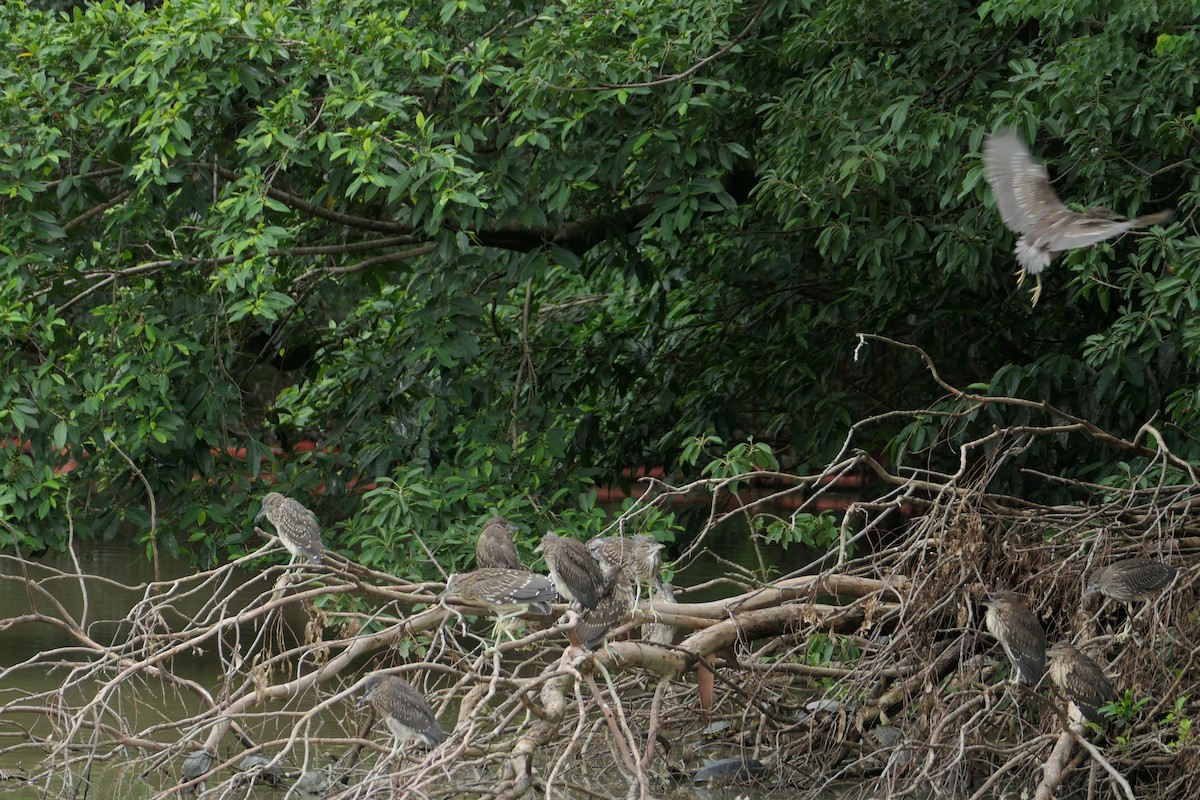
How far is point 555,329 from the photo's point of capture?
9906mm

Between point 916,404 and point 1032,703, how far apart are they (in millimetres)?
3047

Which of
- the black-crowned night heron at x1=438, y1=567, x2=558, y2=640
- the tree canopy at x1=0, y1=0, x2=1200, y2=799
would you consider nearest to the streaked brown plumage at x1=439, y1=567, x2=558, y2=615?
the black-crowned night heron at x1=438, y1=567, x2=558, y2=640

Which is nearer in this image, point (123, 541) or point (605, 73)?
point (605, 73)

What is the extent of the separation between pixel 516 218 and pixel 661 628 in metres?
2.98

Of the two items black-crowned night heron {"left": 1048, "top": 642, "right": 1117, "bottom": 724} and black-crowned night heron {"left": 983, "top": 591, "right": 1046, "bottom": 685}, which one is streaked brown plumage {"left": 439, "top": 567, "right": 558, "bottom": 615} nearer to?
black-crowned night heron {"left": 983, "top": 591, "right": 1046, "bottom": 685}

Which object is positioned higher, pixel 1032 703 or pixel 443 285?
pixel 443 285

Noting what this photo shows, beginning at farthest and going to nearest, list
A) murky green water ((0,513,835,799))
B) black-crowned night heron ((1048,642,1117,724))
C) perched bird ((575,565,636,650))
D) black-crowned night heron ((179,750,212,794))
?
black-crowned night heron ((179,750,212,794))
murky green water ((0,513,835,799))
black-crowned night heron ((1048,642,1117,724))
perched bird ((575,565,636,650))

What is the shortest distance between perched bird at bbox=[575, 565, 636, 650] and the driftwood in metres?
0.07

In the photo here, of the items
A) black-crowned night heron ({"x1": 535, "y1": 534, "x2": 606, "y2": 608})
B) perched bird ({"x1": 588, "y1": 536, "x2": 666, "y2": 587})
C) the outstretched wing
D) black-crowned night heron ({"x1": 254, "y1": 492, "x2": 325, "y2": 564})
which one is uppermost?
the outstretched wing

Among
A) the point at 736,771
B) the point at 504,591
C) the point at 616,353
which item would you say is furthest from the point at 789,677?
the point at 616,353

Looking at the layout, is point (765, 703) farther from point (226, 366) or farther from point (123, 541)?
point (123, 541)

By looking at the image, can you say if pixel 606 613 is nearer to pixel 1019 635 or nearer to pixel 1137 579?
pixel 1019 635

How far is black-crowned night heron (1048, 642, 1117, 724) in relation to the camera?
5.49 m

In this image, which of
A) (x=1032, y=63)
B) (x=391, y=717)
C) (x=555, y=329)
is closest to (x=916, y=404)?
(x=555, y=329)
